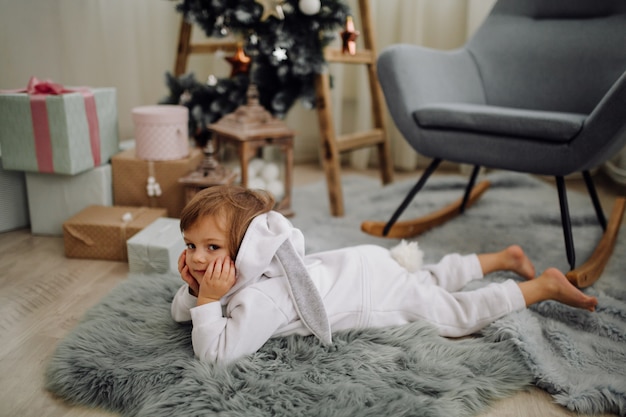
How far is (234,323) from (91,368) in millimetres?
271

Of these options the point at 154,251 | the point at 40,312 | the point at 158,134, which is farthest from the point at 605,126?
the point at 40,312

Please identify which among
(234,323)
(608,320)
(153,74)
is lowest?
(608,320)

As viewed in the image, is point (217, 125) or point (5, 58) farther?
point (217, 125)

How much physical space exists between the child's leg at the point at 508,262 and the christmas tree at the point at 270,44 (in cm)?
90

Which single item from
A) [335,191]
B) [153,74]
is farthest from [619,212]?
[153,74]

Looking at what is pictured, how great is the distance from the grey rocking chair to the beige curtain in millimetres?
672

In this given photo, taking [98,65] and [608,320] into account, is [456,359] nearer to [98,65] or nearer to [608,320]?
[608,320]

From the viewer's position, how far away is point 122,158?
67.1 inches

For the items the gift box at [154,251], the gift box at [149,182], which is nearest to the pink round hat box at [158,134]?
the gift box at [149,182]

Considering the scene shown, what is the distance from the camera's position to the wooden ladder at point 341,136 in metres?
1.90

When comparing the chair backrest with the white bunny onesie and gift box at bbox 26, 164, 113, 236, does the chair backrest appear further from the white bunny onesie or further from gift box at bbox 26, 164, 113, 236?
gift box at bbox 26, 164, 113, 236

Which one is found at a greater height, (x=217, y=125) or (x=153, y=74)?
(x=153, y=74)

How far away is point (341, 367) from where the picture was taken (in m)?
0.95

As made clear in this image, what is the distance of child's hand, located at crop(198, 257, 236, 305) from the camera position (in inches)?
36.4
